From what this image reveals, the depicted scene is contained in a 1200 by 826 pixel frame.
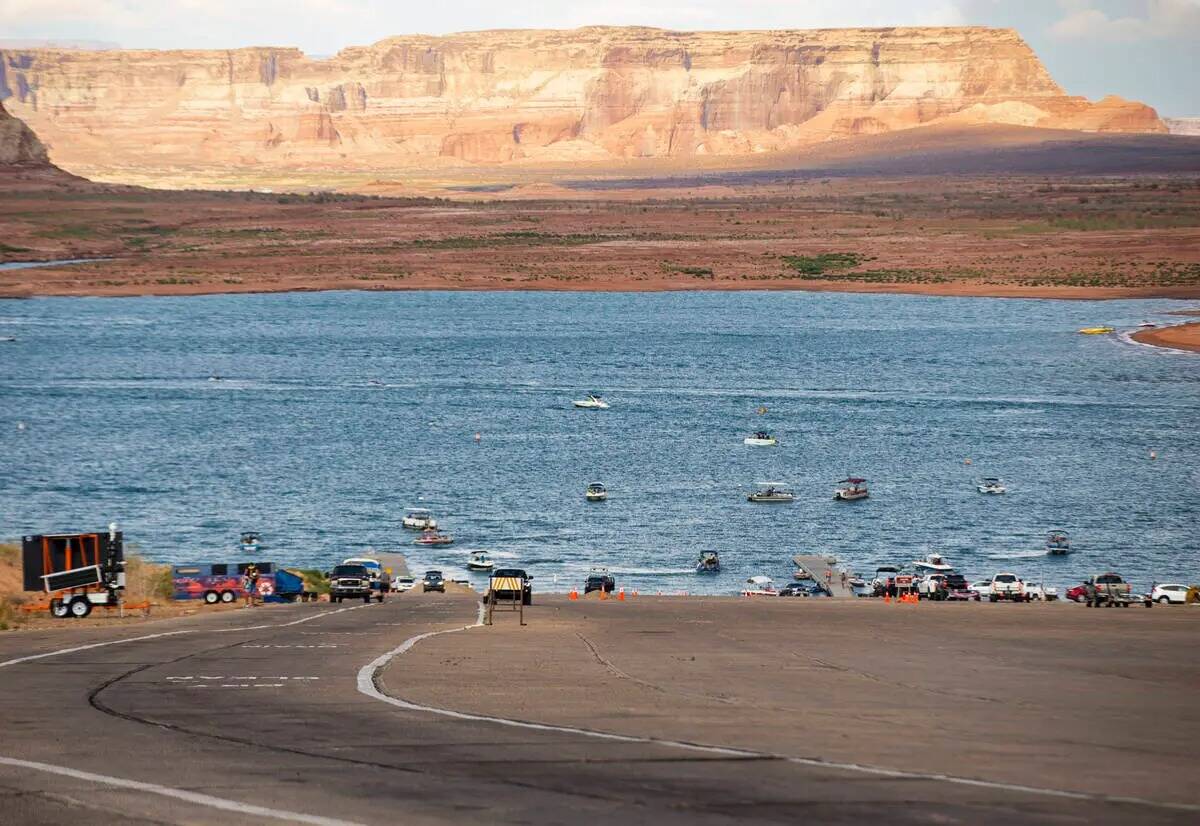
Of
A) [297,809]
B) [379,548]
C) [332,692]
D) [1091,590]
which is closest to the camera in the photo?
[297,809]

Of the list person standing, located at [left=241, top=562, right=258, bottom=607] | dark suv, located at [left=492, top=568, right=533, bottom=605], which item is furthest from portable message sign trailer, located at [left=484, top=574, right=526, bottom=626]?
person standing, located at [left=241, top=562, right=258, bottom=607]

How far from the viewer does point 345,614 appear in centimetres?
4150

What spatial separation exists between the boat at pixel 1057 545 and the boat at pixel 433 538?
2331 cm

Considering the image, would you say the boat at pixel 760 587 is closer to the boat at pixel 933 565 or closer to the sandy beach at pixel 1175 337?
the boat at pixel 933 565

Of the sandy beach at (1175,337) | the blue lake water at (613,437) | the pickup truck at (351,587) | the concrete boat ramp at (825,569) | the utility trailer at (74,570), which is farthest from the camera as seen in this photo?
the sandy beach at (1175,337)

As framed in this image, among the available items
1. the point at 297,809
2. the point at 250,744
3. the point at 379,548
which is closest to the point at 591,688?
the point at 250,744

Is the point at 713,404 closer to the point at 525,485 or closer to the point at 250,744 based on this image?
the point at 525,485

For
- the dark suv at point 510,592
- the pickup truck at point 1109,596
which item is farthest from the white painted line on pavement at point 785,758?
the pickup truck at point 1109,596

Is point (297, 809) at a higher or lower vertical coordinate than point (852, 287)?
lower

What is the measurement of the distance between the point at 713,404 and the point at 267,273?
290ft

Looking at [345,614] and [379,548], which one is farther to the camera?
[379,548]

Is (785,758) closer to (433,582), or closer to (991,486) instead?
(433,582)

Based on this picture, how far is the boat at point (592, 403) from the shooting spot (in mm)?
102812

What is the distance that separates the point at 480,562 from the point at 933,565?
16.5 metres
